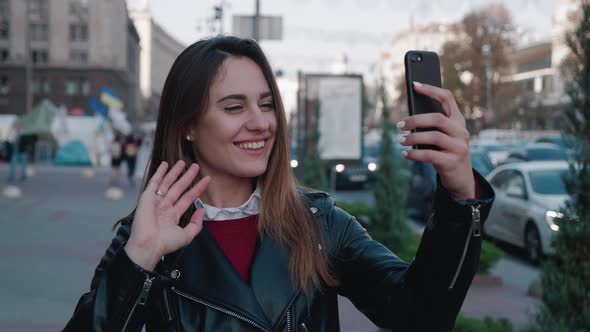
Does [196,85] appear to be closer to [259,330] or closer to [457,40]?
[259,330]

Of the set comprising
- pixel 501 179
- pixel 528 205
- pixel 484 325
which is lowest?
pixel 484 325

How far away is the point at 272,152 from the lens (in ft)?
7.93

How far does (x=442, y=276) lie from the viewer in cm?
190

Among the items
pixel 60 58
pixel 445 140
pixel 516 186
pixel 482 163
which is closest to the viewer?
pixel 445 140

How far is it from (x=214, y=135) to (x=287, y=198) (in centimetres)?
28

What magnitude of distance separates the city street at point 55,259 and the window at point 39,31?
527 inches

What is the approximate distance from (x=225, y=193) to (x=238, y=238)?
7.1 inches

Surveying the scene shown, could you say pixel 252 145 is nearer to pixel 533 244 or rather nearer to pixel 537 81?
pixel 533 244

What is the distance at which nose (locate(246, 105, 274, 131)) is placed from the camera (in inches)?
88.8

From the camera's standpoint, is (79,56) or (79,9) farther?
(79,56)

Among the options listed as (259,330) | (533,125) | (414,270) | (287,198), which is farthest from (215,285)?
(533,125)

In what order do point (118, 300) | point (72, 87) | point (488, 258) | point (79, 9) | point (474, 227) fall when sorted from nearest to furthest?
point (474, 227) → point (118, 300) → point (488, 258) → point (79, 9) → point (72, 87)

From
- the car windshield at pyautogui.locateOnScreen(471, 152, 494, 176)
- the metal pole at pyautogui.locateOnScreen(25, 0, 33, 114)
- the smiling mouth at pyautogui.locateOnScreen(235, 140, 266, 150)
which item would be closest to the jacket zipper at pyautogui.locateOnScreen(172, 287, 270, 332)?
the smiling mouth at pyautogui.locateOnScreen(235, 140, 266, 150)

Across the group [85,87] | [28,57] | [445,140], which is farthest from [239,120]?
[85,87]
